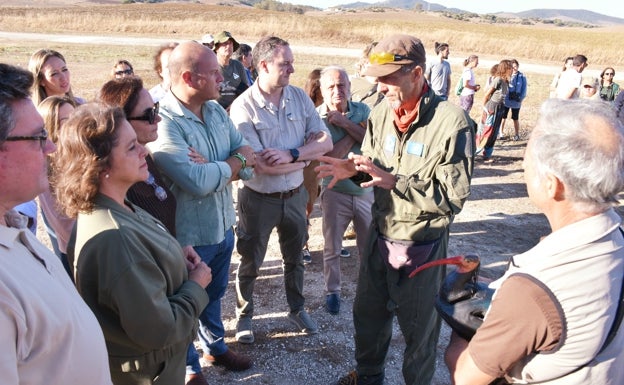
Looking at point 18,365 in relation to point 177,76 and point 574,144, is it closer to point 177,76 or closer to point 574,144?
point 574,144

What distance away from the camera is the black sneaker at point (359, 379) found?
343 centimetres

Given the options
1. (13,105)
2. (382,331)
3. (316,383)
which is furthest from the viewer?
(316,383)

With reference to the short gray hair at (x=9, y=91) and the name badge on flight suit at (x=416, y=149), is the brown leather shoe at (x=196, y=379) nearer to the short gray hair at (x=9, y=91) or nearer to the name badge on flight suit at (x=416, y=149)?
the name badge on flight suit at (x=416, y=149)

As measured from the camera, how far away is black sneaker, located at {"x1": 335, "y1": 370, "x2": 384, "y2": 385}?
3.43 meters

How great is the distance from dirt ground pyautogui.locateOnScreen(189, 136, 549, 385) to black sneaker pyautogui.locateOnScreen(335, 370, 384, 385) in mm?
156

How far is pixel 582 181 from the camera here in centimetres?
152

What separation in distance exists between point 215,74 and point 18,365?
2230mm

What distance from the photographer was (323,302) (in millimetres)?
4594

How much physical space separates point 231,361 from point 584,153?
9.46 ft

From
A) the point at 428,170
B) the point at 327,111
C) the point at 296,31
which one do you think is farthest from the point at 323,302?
the point at 296,31

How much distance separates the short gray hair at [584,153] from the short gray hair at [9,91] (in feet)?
5.29

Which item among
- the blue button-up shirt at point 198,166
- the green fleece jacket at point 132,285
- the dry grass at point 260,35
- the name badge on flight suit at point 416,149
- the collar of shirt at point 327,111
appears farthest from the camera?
the dry grass at point 260,35

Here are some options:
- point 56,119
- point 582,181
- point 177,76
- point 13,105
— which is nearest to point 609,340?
point 582,181

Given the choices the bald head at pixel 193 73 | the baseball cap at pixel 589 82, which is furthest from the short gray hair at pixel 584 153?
the baseball cap at pixel 589 82
